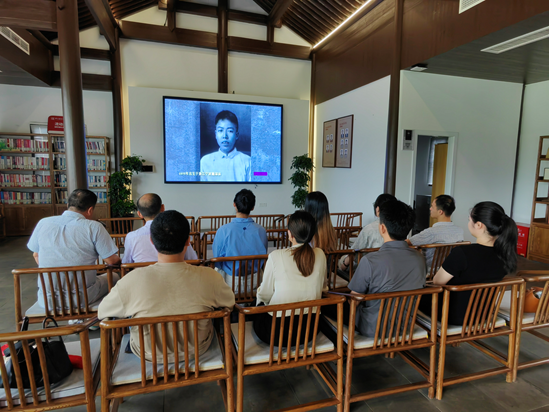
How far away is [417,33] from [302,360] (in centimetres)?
444

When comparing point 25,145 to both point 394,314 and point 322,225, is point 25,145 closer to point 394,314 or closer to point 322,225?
point 322,225

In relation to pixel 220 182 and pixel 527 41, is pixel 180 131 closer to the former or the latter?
pixel 220 182

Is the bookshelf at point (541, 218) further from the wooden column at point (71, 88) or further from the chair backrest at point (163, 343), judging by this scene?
the wooden column at point (71, 88)

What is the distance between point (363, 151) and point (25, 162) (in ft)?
20.7

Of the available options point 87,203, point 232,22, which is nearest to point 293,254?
point 87,203

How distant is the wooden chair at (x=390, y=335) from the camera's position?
160cm

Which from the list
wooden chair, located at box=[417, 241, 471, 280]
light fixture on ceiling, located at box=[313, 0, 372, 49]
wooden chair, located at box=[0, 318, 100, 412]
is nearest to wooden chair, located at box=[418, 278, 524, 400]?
wooden chair, located at box=[417, 241, 471, 280]

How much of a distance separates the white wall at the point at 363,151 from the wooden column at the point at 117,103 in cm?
413

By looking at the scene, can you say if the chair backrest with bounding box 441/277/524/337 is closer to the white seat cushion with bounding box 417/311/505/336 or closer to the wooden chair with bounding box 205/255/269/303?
the white seat cushion with bounding box 417/311/505/336

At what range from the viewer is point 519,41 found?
3.54 meters

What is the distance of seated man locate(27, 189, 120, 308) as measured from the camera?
83.5 inches

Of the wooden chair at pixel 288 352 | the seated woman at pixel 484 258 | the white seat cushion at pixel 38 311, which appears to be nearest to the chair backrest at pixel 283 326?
the wooden chair at pixel 288 352

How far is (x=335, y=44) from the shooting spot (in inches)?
247

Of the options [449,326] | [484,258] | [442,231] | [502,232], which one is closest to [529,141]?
[442,231]
